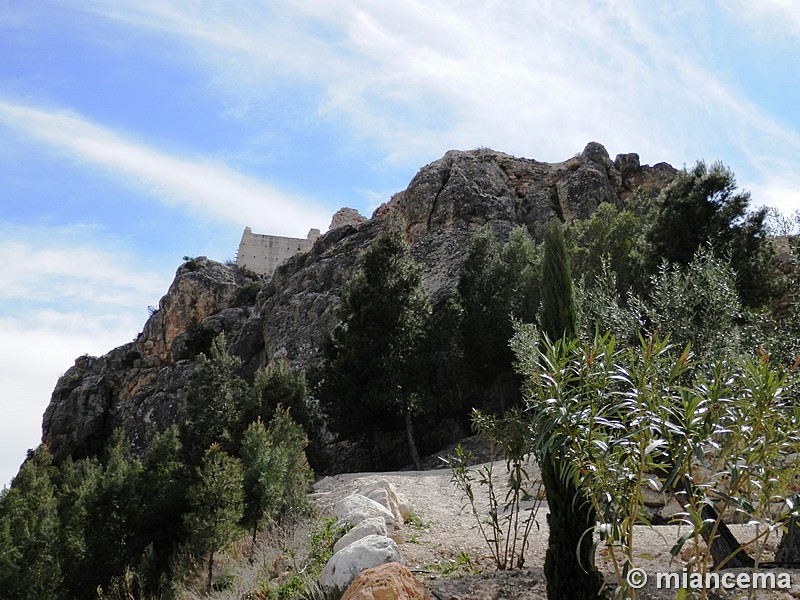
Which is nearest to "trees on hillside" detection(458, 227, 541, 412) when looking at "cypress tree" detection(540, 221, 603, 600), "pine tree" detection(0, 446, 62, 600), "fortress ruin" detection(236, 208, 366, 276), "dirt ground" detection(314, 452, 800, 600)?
"dirt ground" detection(314, 452, 800, 600)

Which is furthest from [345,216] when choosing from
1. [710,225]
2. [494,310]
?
[710,225]

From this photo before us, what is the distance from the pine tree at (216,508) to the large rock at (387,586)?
8014 mm

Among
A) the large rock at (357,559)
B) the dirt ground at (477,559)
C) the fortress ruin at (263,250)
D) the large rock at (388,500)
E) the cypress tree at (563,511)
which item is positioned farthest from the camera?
the fortress ruin at (263,250)

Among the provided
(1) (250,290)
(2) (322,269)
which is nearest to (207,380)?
(2) (322,269)

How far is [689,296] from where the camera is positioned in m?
13.4

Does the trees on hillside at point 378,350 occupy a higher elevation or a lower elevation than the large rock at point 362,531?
higher

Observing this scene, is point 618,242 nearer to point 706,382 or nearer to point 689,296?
point 689,296

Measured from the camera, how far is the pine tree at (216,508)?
14109 mm

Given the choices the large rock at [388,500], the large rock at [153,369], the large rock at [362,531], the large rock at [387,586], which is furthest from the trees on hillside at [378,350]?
the large rock at [387,586]

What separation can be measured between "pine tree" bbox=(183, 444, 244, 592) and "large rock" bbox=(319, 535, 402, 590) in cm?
651

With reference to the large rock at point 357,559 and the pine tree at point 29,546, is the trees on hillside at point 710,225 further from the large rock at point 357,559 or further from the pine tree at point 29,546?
the pine tree at point 29,546

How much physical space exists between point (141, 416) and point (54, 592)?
22.8 metres

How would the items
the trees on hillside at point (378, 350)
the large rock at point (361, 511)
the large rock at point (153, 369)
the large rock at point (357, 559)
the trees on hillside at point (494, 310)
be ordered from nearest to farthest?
1. the large rock at point (357, 559)
2. the large rock at point (361, 511)
3. the trees on hillside at point (378, 350)
4. the trees on hillside at point (494, 310)
5. the large rock at point (153, 369)

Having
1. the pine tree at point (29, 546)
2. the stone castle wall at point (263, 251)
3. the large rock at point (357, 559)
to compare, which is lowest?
the pine tree at point (29, 546)
